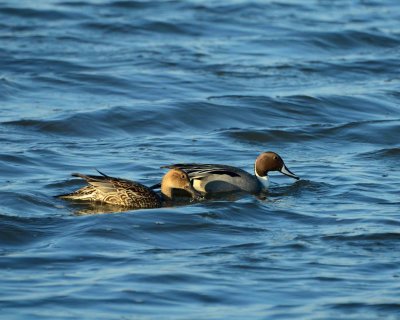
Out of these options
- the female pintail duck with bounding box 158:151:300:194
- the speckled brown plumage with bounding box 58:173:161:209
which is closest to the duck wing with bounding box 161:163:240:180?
the female pintail duck with bounding box 158:151:300:194

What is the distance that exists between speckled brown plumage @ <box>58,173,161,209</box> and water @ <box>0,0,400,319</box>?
0.25m

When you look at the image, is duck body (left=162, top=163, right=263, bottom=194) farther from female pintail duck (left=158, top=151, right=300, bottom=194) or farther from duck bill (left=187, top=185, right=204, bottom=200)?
duck bill (left=187, top=185, right=204, bottom=200)

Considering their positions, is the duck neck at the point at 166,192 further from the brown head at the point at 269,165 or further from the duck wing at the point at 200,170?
the brown head at the point at 269,165

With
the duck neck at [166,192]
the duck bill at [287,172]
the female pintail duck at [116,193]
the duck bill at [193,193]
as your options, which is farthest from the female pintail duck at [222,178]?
the female pintail duck at [116,193]

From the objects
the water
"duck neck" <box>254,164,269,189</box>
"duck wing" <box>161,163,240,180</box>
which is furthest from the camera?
"duck neck" <box>254,164,269,189</box>

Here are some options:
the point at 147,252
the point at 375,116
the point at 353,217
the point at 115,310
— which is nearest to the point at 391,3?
the point at 375,116

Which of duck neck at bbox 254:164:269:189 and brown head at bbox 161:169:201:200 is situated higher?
brown head at bbox 161:169:201:200

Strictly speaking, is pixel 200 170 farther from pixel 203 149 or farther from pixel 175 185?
pixel 203 149

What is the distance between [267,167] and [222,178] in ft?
2.48

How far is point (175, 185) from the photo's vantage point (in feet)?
42.7

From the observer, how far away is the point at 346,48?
23.1 meters

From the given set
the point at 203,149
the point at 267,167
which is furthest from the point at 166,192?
the point at 203,149

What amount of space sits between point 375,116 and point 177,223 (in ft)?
22.6

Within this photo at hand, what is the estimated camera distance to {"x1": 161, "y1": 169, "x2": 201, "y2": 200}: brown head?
13016 mm
